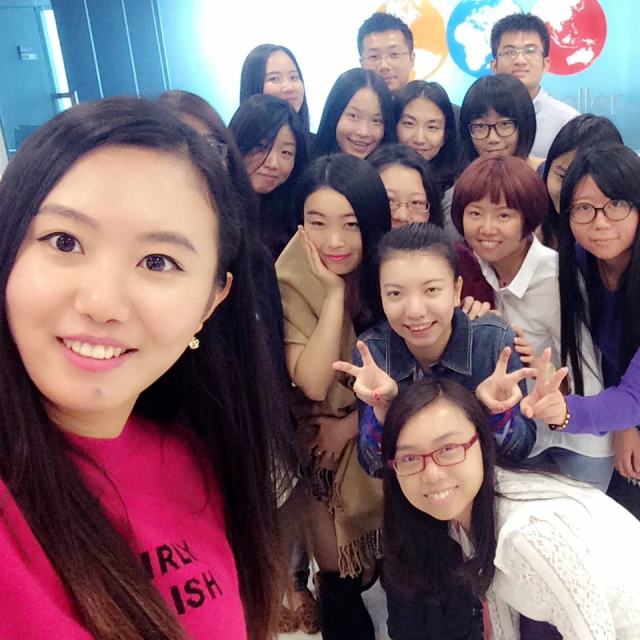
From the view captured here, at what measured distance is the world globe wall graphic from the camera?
3662mm

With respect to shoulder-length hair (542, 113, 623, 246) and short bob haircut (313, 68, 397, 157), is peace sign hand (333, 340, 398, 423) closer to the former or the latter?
shoulder-length hair (542, 113, 623, 246)

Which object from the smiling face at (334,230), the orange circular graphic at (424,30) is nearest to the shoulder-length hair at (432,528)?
the smiling face at (334,230)

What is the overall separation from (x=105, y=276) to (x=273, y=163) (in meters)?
1.44

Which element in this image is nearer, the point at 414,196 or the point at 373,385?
the point at 373,385

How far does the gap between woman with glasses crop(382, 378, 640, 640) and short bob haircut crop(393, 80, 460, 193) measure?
4.02 ft

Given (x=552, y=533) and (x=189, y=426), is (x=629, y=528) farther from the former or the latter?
(x=189, y=426)

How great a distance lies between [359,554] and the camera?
5.44 ft

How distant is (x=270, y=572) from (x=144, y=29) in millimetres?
4017

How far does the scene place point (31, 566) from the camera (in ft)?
1.96

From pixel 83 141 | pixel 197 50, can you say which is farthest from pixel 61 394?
pixel 197 50

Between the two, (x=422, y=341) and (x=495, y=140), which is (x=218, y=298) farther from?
(x=495, y=140)

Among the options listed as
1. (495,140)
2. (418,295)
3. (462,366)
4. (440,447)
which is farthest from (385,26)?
(440,447)

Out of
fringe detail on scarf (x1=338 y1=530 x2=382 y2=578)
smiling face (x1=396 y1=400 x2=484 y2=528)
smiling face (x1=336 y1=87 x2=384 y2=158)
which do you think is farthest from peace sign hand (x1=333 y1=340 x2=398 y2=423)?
smiling face (x1=336 y1=87 x2=384 y2=158)

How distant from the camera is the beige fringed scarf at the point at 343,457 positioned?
162 cm
